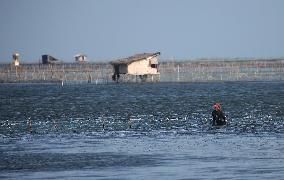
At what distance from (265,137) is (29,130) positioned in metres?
14.3

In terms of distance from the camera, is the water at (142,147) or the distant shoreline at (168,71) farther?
the distant shoreline at (168,71)

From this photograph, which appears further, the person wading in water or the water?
the person wading in water

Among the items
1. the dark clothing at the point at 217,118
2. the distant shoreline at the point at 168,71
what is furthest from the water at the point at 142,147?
the distant shoreline at the point at 168,71

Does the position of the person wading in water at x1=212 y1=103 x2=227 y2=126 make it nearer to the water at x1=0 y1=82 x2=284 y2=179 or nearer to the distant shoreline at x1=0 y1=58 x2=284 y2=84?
the water at x1=0 y1=82 x2=284 y2=179

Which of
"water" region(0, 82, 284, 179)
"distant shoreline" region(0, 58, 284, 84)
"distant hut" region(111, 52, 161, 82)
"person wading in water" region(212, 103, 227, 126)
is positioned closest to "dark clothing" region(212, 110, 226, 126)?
"person wading in water" region(212, 103, 227, 126)

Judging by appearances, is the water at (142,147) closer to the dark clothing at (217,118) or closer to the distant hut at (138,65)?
the dark clothing at (217,118)

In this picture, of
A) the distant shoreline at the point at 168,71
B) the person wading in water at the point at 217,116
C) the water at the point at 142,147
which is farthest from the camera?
the distant shoreline at the point at 168,71

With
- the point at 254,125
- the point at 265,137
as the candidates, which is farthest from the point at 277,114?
the point at 265,137

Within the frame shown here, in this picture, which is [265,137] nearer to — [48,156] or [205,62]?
[48,156]

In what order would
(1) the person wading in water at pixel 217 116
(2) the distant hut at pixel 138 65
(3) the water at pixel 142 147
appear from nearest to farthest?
1. (3) the water at pixel 142 147
2. (1) the person wading in water at pixel 217 116
3. (2) the distant hut at pixel 138 65

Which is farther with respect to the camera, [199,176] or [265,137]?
[265,137]

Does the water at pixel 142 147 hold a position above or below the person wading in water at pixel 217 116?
below

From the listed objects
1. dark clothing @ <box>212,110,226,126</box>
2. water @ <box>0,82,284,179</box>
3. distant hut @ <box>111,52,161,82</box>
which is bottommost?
water @ <box>0,82,284,179</box>

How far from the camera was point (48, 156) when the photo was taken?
38812mm
